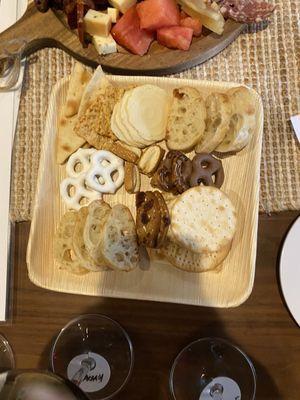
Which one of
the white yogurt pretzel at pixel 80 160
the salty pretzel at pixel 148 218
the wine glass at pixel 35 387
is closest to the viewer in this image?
the wine glass at pixel 35 387

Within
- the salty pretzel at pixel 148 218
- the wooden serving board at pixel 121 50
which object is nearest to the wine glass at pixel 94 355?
the salty pretzel at pixel 148 218

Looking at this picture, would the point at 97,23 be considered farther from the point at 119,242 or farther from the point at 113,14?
the point at 119,242

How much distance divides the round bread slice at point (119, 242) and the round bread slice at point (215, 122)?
0.21 meters

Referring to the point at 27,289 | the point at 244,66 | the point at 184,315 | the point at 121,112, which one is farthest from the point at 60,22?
the point at 184,315

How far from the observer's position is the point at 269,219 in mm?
1036

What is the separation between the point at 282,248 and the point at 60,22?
0.71 m

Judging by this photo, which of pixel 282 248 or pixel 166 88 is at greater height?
pixel 166 88

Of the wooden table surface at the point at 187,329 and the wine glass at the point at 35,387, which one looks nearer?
the wine glass at the point at 35,387

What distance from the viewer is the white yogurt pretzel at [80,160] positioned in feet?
3.37

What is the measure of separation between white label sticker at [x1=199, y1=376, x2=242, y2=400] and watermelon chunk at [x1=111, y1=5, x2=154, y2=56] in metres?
0.71

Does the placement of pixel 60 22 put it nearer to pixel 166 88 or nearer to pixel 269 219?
pixel 166 88

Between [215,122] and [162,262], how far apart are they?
11.8 inches

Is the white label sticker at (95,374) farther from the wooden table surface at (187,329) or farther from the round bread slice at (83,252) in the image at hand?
the round bread slice at (83,252)

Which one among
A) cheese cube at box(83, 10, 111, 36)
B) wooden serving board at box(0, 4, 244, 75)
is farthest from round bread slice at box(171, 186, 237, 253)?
cheese cube at box(83, 10, 111, 36)
